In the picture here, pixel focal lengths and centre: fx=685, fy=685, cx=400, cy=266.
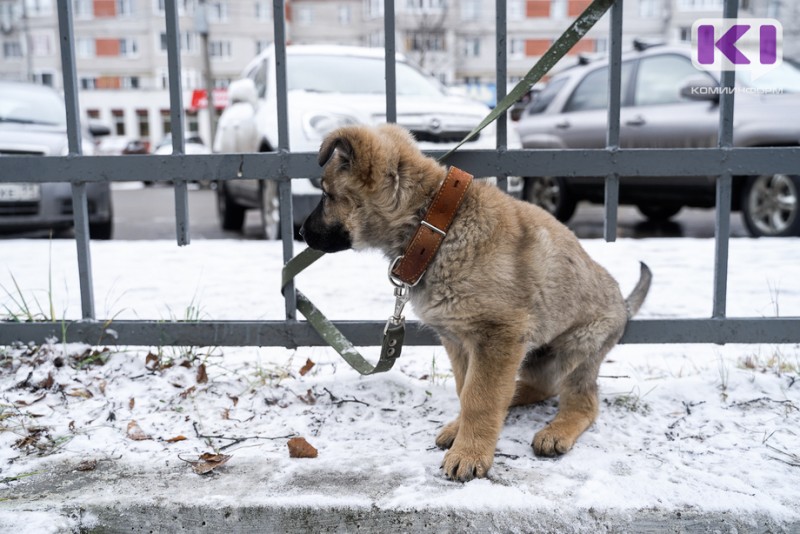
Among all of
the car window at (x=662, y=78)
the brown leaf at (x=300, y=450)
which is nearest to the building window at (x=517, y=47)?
the car window at (x=662, y=78)

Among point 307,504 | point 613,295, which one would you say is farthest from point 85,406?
point 613,295

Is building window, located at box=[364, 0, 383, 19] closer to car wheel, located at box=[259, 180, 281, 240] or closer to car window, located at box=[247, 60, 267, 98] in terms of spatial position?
car window, located at box=[247, 60, 267, 98]

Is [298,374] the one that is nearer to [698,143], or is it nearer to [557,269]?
[557,269]

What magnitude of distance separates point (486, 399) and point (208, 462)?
0.93m

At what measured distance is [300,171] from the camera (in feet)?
9.43

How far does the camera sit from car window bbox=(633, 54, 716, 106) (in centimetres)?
754

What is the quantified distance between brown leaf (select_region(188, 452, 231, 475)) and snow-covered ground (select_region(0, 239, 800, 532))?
0.03 m

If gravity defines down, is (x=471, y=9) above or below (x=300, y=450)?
above

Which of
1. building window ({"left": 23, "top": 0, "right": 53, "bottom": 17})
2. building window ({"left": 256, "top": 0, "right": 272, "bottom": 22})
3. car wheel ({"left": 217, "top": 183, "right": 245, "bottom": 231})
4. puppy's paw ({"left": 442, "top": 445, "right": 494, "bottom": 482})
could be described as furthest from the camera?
building window ({"left": 256, "top": 0, "right": 272, "bottom": 22})

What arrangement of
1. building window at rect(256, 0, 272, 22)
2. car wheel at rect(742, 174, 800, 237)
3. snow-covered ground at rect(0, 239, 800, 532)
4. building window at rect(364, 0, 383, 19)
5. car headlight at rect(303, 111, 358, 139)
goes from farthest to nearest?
building window at rect(256, 0, 272, 22) → building window at rect(364, 0, 383, 19) → car wheel at rect(742, 174, 800, 237) → car headlight at rect(303, 111, 358, 139) → snow-covered ground at rect(0, 239, 800, 532)

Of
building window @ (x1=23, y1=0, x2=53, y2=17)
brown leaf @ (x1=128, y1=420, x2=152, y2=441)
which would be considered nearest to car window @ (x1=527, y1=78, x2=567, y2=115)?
brown leaf @ (x1=128, y1=420, x2=152, y2=441)

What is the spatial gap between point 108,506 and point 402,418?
108cm

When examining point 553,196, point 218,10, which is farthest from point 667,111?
point 218,10

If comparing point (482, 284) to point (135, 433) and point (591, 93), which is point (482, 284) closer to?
point (135, 433)
